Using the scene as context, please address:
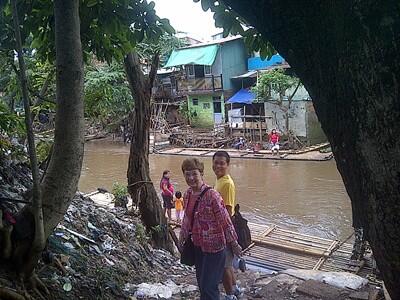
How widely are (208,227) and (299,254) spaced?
495cm

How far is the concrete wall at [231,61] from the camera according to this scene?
24.5 meters

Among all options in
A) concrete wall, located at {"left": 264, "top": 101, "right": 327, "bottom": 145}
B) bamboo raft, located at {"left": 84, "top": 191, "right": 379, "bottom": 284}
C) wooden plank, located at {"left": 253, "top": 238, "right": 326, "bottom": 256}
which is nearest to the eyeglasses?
bamboo raft, located at {"left": 84, "top": 191, "right": 379, "bottom": 284}

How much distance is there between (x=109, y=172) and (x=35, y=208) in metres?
17.2

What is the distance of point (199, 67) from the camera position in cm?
2567

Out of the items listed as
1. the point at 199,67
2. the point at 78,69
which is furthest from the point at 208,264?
the point at 199,67

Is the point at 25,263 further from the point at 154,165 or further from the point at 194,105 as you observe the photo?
the point at 194,105

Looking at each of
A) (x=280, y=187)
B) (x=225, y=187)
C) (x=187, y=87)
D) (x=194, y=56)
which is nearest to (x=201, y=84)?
(x=187, y=87)

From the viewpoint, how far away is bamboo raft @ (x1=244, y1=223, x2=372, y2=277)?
693 cm

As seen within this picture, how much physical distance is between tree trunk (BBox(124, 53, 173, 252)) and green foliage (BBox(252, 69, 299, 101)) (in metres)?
14.2

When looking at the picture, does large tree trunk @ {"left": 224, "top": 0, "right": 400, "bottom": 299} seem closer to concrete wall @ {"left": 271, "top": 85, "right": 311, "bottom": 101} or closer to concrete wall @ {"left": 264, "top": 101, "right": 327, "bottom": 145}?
concrete wall @ {"left": 271, "top": 85, "right": 311, "bottom": 101}

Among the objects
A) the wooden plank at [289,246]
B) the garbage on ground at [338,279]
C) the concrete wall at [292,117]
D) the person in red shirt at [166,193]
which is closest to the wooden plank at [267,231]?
the wooden plank at [289,246]

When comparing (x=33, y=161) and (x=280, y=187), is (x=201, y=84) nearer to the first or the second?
(x=280, y=187)

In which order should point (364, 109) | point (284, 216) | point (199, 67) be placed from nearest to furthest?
point (364, 109) < point (284, 216) < point (199, 67)

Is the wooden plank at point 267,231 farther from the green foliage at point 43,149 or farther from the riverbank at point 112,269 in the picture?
the green foliage at point 43,149
